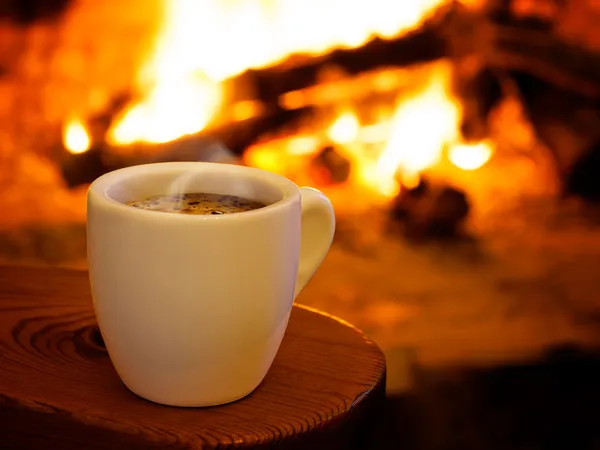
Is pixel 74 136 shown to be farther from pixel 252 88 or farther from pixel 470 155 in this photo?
pixel 470 155

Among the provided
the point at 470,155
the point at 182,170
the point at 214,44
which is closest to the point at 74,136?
the point at 214,44

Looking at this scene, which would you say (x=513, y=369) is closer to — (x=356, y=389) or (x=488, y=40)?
(x=488, y=40)

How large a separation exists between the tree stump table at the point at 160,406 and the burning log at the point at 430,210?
622 mm

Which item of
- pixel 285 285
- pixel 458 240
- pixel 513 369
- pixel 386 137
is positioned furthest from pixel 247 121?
pixel 285 285

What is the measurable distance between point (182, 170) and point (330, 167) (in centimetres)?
69

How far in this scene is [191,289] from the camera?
1.30 feet

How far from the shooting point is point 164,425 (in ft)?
1.32

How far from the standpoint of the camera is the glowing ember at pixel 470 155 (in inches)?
46.3

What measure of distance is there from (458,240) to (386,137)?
0.61 feet

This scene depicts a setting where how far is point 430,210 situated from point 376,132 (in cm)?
14

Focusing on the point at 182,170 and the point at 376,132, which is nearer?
the point at 182,170

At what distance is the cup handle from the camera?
18.6 inches

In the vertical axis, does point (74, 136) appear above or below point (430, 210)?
above

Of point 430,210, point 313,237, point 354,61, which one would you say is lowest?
point 430,210
